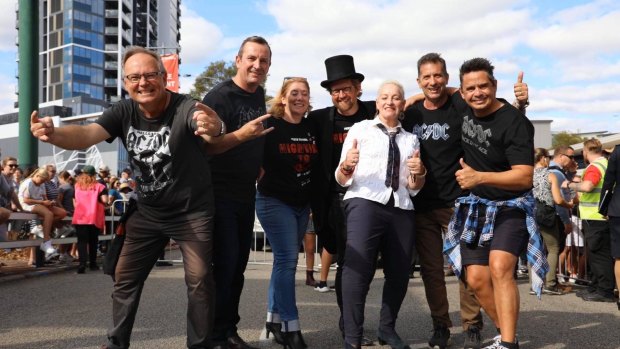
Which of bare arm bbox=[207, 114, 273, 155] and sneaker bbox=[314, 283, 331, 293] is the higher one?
bare arm bbox=[207, 114, 273, 155]

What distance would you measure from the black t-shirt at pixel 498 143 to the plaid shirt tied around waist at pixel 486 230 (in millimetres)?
66

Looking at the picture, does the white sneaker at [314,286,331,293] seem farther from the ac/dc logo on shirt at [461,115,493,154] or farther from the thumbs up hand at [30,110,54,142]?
the thumbs up hand at [30,110,54,142]

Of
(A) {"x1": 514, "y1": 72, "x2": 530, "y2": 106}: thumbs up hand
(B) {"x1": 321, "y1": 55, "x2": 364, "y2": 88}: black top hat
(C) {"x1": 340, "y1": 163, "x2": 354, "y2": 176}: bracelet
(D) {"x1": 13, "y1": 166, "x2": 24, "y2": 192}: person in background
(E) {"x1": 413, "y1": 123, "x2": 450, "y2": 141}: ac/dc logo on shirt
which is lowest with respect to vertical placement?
(D) {"x1": 13, "y1": 166, "x2": 24, "y2": 192}: person in background

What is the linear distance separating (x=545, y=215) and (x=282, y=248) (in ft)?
16.8

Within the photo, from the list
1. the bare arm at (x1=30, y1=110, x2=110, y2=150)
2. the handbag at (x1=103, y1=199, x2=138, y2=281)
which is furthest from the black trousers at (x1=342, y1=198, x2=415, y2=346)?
the bare arm at (x1=30, y1=110, x2=110, y2=150)

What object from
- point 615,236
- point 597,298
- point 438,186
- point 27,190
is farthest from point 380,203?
point 27,190

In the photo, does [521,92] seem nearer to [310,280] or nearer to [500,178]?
[500,178]

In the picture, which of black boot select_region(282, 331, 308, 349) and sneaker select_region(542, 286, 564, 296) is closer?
black boot select_region(282, 331, 308, 349)

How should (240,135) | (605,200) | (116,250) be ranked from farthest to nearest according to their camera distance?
(605,200) → (116,250) → (240,135)

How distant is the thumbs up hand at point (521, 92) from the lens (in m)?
4.52

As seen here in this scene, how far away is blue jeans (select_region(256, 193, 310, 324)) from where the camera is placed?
480cm

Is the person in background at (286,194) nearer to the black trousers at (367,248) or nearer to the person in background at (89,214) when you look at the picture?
the black trousers at (367,248)

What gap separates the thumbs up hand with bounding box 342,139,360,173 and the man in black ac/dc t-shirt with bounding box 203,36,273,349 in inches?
27.1

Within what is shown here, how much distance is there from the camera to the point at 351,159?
4395mm
